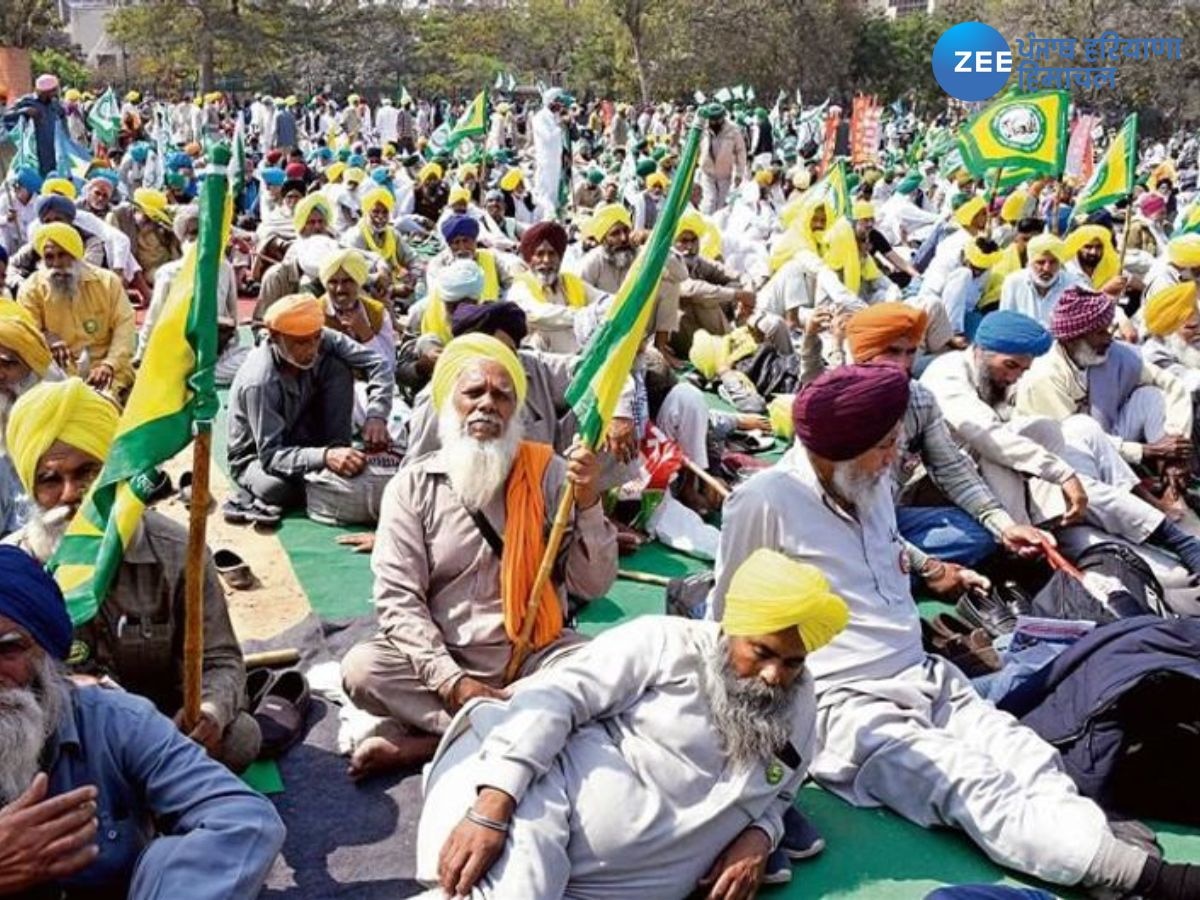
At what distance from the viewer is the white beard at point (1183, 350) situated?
6727 millimetres

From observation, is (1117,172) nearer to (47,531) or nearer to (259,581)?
(259,581)

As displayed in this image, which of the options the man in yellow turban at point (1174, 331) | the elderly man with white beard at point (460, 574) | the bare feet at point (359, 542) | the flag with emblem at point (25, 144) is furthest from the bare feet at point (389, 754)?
the flag with emblem at point (25, 144)

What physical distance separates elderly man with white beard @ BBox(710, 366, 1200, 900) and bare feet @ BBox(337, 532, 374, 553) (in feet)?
7.44

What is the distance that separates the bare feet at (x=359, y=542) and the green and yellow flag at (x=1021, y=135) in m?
5.60

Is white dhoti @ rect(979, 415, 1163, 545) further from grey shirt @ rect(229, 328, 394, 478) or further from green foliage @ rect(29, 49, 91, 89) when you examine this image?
green foliage @ rect(29, 49, 91, 89)

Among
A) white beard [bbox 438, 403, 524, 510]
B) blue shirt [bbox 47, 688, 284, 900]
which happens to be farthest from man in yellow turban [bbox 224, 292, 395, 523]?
blue shirt [bbox 47, 688, 284, 900]

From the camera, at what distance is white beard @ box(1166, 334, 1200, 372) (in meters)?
6.73

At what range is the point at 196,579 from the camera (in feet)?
9.36

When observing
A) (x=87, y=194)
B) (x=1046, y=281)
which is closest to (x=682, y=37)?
(x=87, y=194)

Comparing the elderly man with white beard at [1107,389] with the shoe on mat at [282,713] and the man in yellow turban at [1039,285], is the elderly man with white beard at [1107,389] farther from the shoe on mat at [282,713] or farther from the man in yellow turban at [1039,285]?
the shoe on mat at [282,713]

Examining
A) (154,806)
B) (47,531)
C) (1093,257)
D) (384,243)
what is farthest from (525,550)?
(384,243)

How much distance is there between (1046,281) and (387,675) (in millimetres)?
5175

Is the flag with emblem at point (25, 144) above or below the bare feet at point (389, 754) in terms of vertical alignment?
above

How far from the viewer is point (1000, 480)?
16.6ft
